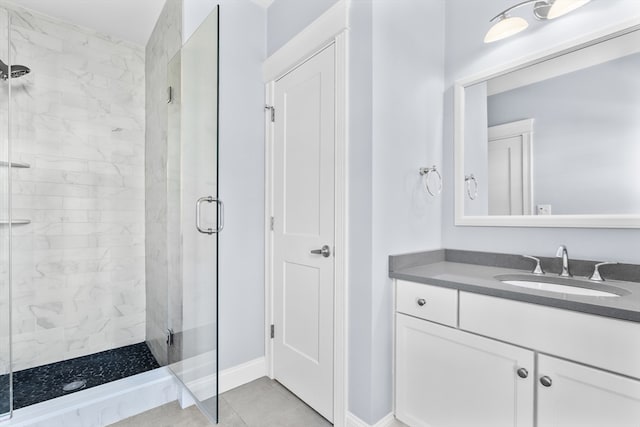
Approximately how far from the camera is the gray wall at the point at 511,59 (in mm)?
1417

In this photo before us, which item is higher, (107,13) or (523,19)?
(107,13)

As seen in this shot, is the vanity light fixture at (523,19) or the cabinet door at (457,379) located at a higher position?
the vanity light fixture at (523,19)

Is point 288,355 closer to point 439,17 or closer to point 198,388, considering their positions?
point 198,388

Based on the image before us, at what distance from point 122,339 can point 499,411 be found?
2889 mm

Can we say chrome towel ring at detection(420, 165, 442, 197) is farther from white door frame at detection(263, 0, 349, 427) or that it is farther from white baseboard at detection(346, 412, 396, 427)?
white baseboard at detection(346, 412, 396, 427)

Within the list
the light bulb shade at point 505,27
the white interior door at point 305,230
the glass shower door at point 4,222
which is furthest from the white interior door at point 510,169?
the glass shower door at point 4,222

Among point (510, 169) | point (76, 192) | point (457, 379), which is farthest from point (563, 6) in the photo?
point (76, 192)

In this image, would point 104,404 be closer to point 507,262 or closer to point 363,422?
point 363,422

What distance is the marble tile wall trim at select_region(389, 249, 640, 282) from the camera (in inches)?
54.2

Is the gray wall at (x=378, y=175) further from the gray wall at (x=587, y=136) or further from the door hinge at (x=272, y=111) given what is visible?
the door hinge at (x=272, y=111)

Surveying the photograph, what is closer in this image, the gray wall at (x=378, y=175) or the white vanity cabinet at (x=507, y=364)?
the white vanity cabinet at (x=507, y=364)

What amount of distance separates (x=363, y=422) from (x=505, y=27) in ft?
7.03

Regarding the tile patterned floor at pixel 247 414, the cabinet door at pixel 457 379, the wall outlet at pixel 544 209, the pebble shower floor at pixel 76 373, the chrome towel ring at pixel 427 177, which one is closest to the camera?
the cabinet door at pixel 457 379

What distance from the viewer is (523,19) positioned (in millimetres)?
1651
